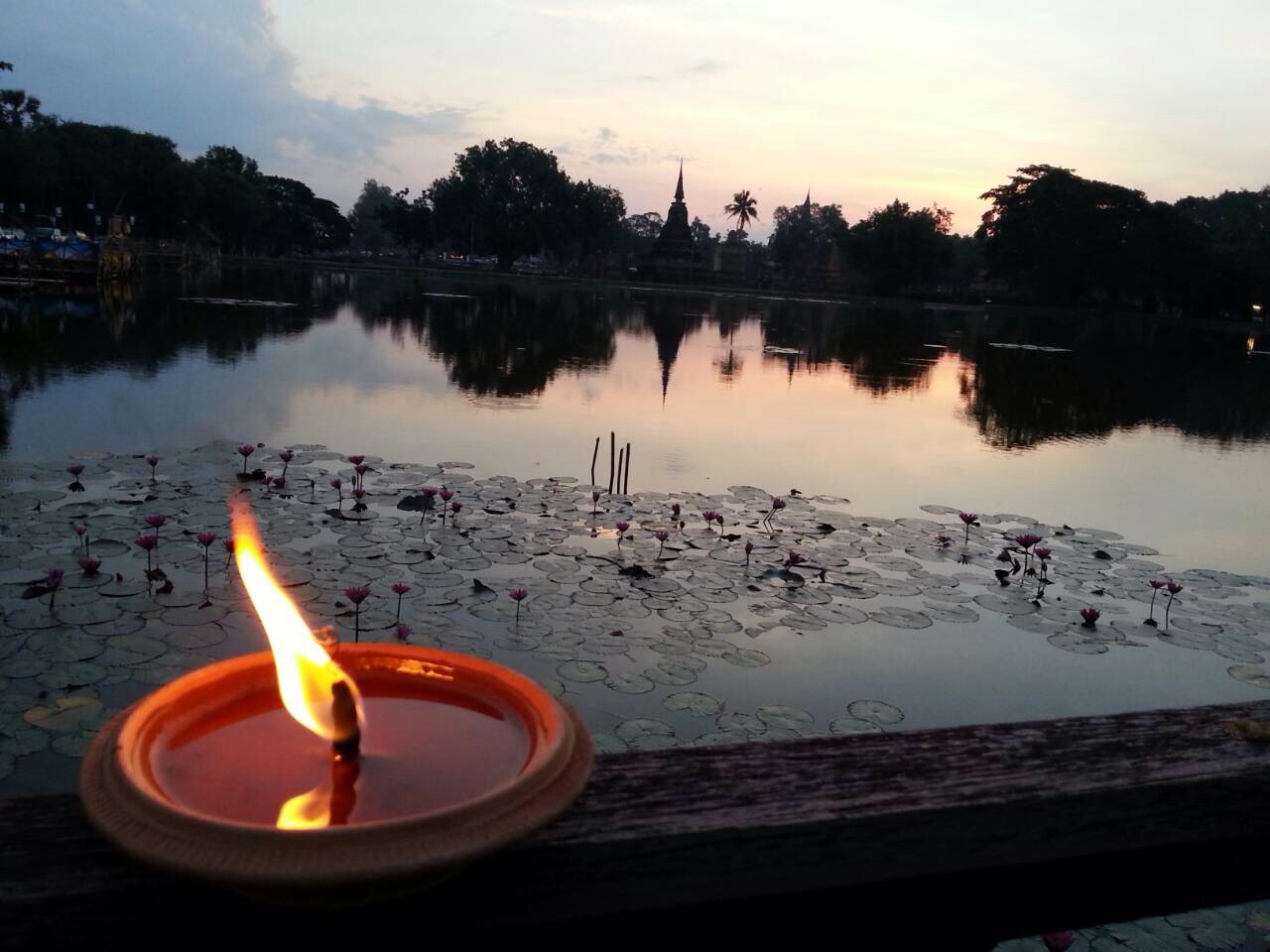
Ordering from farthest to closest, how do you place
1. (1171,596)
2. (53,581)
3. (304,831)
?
1. (1171,596)
2. (53,581)
3. (304,831)

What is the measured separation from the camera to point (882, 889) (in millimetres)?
921

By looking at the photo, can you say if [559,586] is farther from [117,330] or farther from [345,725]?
[117,330]

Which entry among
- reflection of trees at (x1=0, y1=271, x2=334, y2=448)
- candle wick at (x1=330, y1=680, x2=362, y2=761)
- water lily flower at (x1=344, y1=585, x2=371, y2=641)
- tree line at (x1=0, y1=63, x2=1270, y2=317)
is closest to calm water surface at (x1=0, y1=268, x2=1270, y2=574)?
reflection of trees at (x1=0, y1=271, x2=334, y2=448)

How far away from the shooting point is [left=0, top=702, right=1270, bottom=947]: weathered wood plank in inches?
30.6

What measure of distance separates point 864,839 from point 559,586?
4.13 m

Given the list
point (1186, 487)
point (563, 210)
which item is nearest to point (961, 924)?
point (1186, 487)

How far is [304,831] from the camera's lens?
27.0 inches

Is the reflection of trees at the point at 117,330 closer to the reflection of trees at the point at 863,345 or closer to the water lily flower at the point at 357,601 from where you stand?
the water lily flower at the point at 357,601

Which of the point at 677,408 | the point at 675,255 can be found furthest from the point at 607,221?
the point at 677,408

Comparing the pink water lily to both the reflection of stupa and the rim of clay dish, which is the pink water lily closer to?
the rim of clay dish

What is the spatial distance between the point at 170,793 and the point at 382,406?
10111mm

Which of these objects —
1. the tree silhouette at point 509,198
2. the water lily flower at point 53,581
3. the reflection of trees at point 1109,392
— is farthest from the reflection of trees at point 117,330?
the tree silhouette at point 509,198

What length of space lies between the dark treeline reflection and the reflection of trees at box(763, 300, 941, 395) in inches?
4.3

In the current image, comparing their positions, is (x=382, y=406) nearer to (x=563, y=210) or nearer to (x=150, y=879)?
(x=150, y=879)
